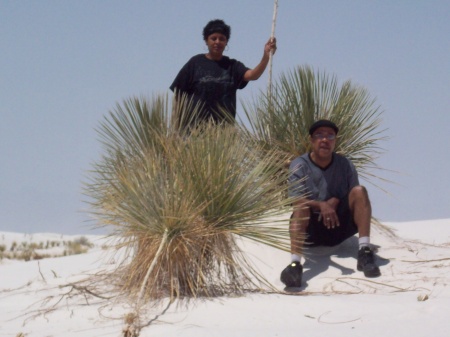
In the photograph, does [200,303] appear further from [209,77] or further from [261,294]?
[209,77]

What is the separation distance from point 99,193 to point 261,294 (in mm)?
1543

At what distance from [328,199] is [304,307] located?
52.7 inches

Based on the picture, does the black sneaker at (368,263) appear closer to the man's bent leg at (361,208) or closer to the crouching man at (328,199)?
the crouching man at (328,199)

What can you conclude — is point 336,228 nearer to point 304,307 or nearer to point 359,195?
point 359,195

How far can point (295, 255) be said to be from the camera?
5.29m

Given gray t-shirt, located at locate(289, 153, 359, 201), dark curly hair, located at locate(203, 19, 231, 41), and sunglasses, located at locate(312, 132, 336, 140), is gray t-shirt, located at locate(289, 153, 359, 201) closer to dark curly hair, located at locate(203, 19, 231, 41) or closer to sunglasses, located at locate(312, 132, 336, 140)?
sunglasses, located at locate(312, 132, 336, 140)

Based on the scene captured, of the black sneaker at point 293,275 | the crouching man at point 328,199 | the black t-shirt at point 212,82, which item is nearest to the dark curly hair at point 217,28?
the black t-shirt at point 212,82

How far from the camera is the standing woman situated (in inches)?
250

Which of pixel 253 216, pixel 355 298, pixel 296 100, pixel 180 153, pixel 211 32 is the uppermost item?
pixel 211 32

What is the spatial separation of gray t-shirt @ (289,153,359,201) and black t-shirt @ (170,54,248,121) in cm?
100

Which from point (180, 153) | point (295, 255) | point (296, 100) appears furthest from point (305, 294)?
point (296, 100)

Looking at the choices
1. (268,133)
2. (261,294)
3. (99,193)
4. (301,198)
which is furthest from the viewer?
(268,133)

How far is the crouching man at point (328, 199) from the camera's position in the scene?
211 inches

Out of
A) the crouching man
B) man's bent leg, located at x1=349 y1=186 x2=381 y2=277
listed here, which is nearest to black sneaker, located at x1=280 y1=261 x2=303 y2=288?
the crouching man
